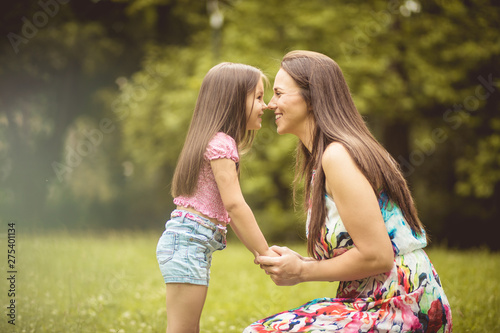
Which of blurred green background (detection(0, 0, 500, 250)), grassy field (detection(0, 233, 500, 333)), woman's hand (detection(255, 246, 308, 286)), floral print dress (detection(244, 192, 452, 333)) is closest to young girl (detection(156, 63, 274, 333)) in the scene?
woman's hand (detection(255, 246, 308, 286))

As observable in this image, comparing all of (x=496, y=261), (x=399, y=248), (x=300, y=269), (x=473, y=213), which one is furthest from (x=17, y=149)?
(x=473, y=213)

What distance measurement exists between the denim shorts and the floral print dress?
520 mm

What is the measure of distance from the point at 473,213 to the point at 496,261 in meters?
8.76

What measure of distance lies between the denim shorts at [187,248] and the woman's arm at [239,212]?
211mm

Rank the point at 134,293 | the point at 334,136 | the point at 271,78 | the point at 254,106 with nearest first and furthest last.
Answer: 1. the point at 334,136
2. the point at 254,106
3. the point at 134,293
4. the point at 271,78

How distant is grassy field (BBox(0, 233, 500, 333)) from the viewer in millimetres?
3947

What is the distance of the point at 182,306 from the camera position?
256 centimetres

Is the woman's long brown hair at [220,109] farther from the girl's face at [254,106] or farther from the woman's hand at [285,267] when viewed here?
the woman's hand at [285,267]

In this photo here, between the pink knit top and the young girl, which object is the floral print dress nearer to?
the young girl

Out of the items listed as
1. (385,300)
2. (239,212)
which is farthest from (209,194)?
(385,300)

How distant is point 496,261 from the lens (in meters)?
7.26

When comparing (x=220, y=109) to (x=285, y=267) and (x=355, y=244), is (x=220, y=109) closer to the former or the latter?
(x=285, y=267)

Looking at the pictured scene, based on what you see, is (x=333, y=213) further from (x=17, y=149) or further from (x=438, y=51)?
(x=438, y=51)

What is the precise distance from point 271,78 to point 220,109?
7.85 m
